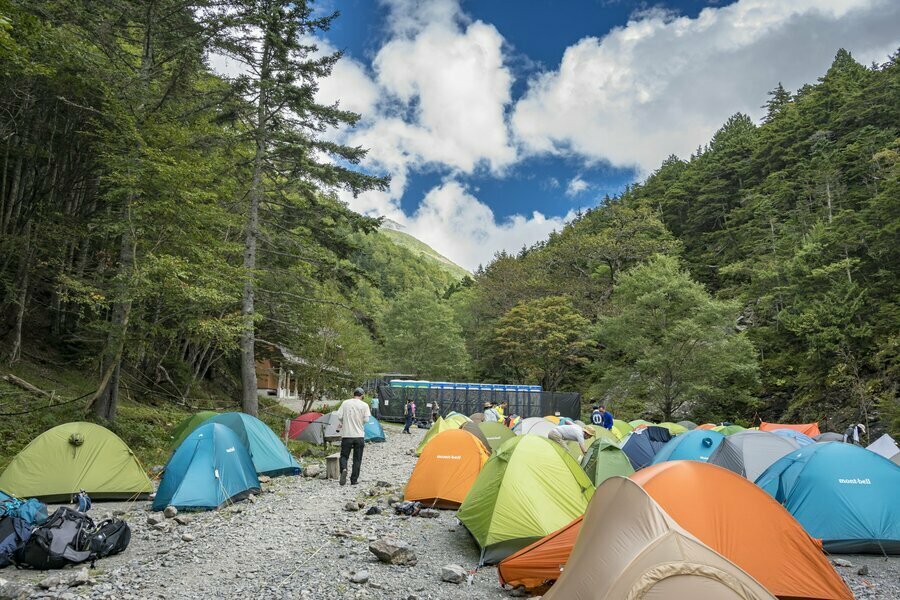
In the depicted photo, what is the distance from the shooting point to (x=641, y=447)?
12500 millimetres

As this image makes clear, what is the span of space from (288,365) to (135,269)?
50.2ft

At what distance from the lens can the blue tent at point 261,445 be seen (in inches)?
410

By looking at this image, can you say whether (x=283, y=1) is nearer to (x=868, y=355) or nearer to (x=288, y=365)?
(x=288, y=365)

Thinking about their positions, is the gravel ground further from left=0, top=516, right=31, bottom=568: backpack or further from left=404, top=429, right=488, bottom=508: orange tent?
left=404, top=429, right=488, bottom=508: orange tent

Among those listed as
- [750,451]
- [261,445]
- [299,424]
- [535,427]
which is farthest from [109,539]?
[535,427]

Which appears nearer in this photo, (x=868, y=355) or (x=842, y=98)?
(x=868, y=355)

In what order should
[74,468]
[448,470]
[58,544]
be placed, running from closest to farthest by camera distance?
[58,544]
[74,468]
[448,470]

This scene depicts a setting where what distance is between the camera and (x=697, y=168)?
179ft

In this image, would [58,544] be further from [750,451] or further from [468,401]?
[468,401]

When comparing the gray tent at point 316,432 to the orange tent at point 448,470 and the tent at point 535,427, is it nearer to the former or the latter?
the tent at point 535,427

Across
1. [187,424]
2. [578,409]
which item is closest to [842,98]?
[578,409]

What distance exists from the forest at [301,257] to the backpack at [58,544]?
18.0 feet

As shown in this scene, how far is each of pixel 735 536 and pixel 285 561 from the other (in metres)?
4.56

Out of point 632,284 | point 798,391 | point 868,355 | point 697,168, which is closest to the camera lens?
point 868,355
